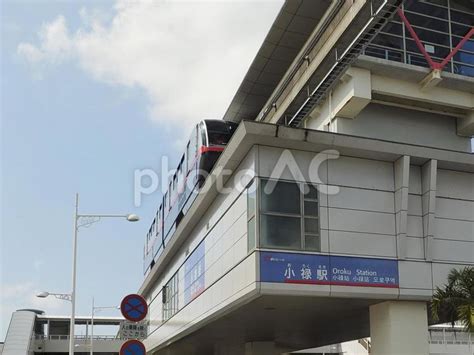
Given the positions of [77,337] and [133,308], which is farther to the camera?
[77,337]

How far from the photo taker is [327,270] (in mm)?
16312

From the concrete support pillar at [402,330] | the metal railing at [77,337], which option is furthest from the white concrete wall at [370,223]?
the metal railing at [77,337]

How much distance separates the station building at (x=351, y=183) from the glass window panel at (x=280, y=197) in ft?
0.10

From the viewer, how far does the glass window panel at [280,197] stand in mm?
16438

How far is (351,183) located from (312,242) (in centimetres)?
206

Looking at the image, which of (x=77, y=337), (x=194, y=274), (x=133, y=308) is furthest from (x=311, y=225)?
(x=77, y=337)

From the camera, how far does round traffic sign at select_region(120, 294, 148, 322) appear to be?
1237cm

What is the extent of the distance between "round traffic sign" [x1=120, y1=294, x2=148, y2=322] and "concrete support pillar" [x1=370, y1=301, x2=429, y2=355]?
709cm

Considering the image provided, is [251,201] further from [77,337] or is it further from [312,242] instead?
[77,337]

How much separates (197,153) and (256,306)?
7.62 metres

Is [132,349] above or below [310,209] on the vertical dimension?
below

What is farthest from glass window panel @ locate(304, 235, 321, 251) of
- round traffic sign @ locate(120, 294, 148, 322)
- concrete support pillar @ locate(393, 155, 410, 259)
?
round traffic sign @ locate(120, 294, 148, 322)

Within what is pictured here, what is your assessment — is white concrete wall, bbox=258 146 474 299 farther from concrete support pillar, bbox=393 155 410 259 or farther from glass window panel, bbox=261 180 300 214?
glass window panel, bbox=261 180 300 214

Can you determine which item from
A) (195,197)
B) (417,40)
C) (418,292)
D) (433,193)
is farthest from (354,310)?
(417,40)
